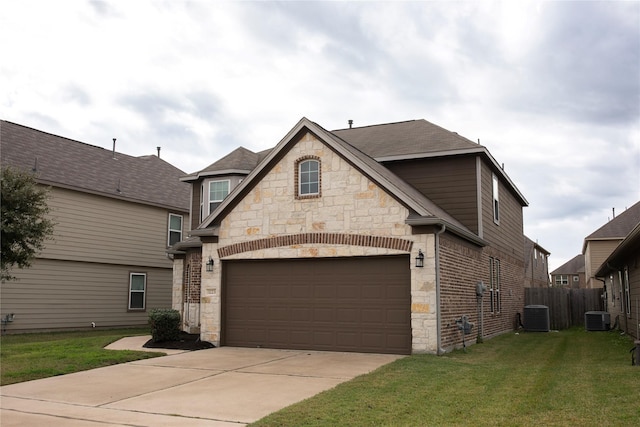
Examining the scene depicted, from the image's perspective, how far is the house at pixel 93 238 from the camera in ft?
69.4

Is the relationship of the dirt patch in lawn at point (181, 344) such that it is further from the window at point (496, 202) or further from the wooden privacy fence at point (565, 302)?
the wooden privacy fence at point (565, 302)

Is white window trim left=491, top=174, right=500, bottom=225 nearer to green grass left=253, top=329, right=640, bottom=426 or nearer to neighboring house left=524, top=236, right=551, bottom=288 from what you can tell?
green grass left=253, top=329, right=640, bottom=426

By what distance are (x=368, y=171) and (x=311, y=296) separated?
139 inches

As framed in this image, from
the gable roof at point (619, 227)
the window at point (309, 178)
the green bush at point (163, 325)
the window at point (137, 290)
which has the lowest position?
the green bush at point (163, 325)

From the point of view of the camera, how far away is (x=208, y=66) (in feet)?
48.5

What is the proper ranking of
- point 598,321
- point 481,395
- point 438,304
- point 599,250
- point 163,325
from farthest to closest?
point 599,250 < point 598,321 < point 163,325 < point 438,304 < point 481,395

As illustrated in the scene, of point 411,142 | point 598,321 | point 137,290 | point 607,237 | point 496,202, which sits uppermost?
point 411,142

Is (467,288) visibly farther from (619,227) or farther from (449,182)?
(619,227)

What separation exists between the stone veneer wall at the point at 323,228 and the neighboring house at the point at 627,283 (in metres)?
5.10

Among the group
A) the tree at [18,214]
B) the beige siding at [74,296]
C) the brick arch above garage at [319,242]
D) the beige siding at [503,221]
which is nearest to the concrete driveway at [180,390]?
the brick arch above garage at [319,242]

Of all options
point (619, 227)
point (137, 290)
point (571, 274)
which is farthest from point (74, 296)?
point (571, 274)

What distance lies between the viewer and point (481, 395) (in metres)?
8.50

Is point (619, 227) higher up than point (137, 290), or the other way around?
point (619, 227)

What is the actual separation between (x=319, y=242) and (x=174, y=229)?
13765 mm
